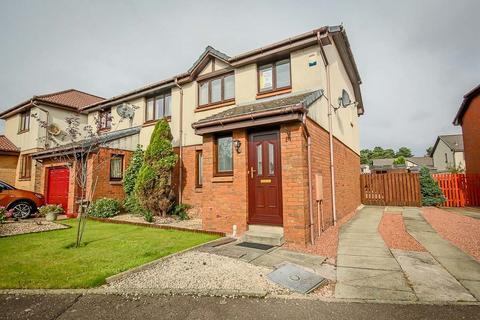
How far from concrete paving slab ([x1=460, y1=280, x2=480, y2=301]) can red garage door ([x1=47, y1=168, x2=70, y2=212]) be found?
15.1m

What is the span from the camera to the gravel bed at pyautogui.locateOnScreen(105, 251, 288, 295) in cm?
369

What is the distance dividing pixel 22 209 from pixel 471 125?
28.0 meters

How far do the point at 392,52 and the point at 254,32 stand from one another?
6.73m

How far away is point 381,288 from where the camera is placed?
11.9ft

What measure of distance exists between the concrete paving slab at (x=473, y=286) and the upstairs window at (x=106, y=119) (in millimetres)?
16339

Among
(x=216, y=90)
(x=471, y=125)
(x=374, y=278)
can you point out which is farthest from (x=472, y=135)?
(x=374, y=278)

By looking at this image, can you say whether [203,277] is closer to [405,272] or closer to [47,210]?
[405,272]

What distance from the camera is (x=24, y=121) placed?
17.2 metres

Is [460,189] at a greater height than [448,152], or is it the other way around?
[448,152]

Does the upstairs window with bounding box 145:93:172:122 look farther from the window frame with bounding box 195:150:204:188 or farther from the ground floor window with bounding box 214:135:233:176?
the ground floor window with bounding box 214:135:233:176

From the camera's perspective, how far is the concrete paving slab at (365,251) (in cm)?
532

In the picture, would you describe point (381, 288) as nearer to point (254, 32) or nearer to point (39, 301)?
point (39, 301)

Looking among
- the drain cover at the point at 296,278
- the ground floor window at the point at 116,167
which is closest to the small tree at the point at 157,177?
the ground floor window at the point at 116,167

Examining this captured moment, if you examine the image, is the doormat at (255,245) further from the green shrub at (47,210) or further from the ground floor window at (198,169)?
the green shrub at (47,210)
